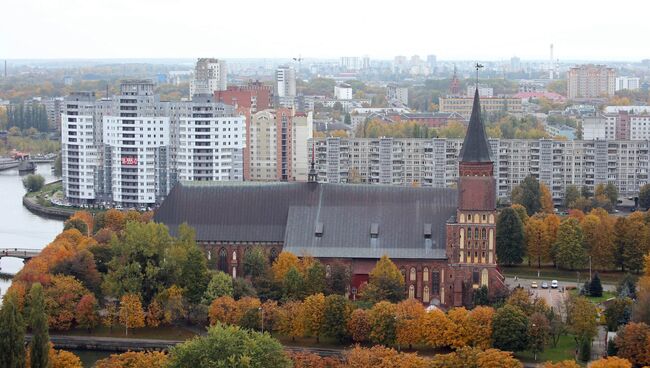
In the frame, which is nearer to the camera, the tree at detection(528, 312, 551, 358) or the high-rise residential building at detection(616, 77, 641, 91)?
the tree at detection(528, 312, 551, 358)

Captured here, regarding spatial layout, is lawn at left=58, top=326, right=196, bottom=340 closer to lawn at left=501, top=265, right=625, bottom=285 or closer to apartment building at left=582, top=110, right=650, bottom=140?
lawn at left=501, top=265, right=625, bottom=285

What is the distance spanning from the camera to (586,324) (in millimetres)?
40406

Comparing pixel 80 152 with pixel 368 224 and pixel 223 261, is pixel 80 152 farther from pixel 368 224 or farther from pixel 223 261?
pixel 368 224

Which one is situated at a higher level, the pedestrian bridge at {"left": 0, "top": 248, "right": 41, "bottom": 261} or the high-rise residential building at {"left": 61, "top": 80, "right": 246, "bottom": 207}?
the high-rise residential building at {"left": 61, "top": 80, "right": 246, "bottom": 207}

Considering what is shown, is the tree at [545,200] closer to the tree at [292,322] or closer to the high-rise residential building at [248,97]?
the high-rise residential building at [248,97]

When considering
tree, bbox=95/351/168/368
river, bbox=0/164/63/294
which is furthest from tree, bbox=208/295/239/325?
river, bbox=0/164/63/294

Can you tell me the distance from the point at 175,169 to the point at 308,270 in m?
30.6

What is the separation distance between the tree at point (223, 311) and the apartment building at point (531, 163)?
115 ft

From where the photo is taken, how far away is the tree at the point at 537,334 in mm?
39844

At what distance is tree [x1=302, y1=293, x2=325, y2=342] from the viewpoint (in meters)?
41.3

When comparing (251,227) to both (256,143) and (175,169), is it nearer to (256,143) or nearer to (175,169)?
(175,169)

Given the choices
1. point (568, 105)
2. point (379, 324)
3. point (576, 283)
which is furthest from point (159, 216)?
point (568, 105)

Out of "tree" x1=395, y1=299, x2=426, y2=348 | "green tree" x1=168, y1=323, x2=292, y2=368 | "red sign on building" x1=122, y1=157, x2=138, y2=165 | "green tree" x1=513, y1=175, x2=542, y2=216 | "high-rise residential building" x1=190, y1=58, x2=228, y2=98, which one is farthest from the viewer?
"high-rise residential building" x1=190, y1=58, x2=228, y2=98

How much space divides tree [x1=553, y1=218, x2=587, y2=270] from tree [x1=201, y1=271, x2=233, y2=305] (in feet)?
47.3
